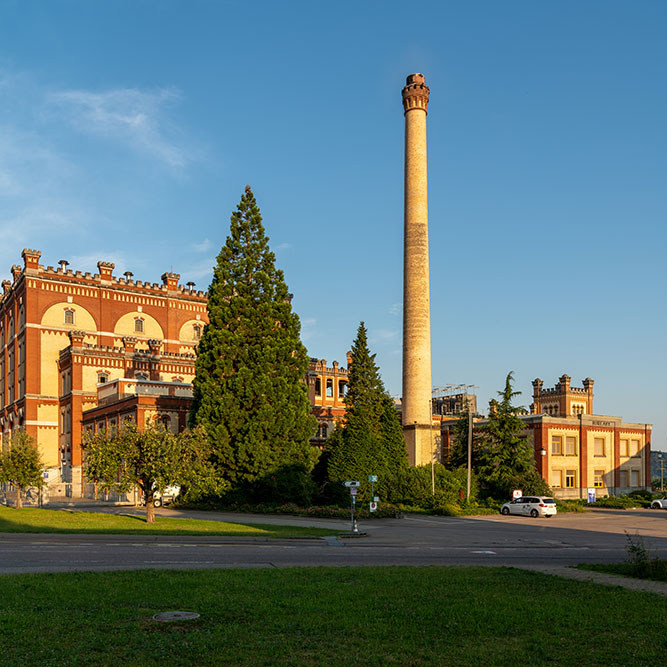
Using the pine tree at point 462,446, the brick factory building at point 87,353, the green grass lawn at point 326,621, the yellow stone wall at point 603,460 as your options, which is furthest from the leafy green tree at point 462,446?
the green grass lawn at point 326,621

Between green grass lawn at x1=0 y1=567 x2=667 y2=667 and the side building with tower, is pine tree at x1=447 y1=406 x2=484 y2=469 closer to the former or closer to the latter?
the side building with tower

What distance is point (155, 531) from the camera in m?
30.2

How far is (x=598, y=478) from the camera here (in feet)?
231

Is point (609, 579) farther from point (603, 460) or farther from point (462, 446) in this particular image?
point (603, 460)

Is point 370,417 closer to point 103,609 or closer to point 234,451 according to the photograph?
point 234,451

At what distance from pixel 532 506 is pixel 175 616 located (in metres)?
42.0

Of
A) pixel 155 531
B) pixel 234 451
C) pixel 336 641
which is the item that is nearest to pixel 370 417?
pixel 234 451

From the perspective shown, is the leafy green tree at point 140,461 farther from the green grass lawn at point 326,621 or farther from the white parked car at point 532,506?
the white parked car at point 532,506

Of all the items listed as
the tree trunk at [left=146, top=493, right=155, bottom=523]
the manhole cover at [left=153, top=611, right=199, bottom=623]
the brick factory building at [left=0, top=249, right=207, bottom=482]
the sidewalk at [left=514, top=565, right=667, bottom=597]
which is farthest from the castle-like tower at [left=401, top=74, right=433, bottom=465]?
the manhole cover at [left=153, top=611, right=199, bottom=623]

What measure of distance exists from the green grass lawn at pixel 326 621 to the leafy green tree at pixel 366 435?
3726 centimetres

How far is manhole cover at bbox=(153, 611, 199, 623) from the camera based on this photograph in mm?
11312

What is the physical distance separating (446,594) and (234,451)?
119 ft

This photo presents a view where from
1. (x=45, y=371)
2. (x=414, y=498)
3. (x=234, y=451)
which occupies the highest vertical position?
(x=45, y=371)

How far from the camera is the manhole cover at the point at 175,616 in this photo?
11.3 meters
